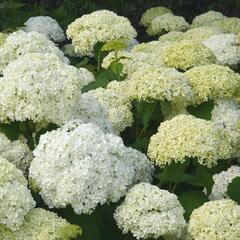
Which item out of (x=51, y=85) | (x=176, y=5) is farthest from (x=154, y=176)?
(x=176, y=5)

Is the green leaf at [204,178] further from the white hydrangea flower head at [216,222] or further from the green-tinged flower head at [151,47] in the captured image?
the green-tinged flower head at [151,47]

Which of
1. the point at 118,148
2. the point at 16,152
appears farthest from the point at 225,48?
the point at 16,152

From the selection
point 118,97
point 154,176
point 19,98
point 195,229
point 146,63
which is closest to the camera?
point 195,229

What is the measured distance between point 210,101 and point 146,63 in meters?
0.74

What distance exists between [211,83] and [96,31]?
1406 mm

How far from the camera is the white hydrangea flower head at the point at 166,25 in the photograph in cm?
766

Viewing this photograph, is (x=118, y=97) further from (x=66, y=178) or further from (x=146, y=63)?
(x=66, y=178)

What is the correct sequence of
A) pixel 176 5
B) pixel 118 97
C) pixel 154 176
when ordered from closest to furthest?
pixel 154 176 → pixel 118 97 → pixel 176 5

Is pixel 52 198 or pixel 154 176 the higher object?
pixel 52 198

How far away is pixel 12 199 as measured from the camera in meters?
3.75

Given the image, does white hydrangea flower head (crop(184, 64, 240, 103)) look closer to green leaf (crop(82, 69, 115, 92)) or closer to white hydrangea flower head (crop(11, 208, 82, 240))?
green leaf (crop(82, 69, 115, 92))

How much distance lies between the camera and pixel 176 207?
397 cm

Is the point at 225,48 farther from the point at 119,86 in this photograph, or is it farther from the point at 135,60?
the point at 119,86

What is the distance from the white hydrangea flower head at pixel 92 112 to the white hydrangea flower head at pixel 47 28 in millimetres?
2971
